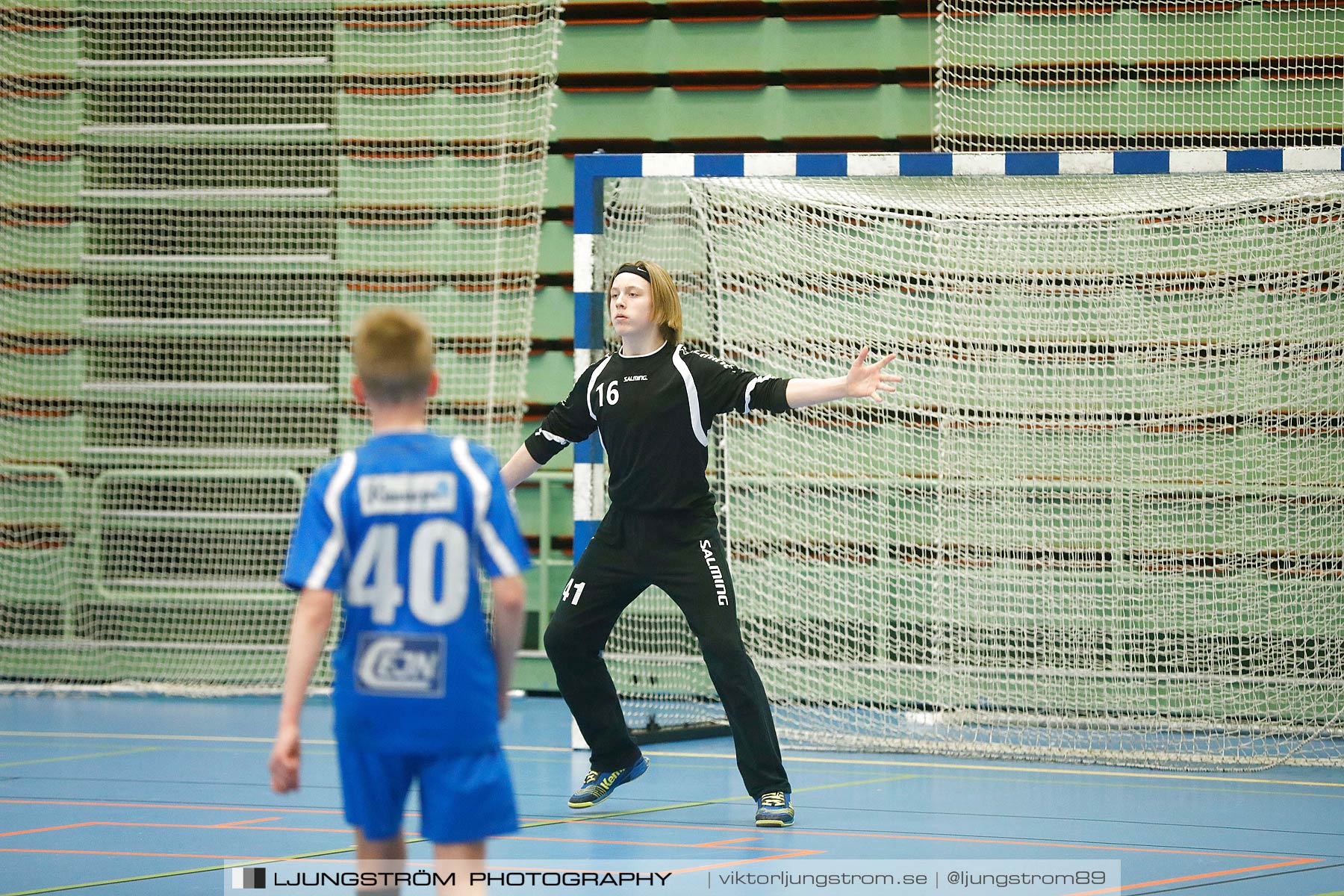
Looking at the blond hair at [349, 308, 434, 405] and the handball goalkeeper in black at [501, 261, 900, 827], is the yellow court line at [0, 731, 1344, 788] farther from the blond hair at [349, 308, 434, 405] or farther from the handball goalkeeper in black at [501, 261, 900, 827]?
the blond hair at [349, 308, 434, 405]

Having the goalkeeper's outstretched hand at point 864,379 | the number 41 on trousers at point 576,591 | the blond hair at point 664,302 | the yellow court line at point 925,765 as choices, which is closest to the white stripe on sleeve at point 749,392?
the blond hair at point 664,302

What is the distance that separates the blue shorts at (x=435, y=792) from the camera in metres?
2.94

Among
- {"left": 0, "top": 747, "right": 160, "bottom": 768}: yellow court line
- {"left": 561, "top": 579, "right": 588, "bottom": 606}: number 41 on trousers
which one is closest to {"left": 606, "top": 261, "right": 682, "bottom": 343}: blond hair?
{"left": 561, "top": 579, "right": 588, "bottom": 606}: number 41 on trousers

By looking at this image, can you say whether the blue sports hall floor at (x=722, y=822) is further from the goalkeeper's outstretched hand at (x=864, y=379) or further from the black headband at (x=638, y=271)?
the black headband at (x=638, y=271)

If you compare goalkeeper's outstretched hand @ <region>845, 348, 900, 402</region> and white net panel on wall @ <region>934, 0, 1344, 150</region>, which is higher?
white net panel on wall @ <region>934, 0, 1344, 150</region>

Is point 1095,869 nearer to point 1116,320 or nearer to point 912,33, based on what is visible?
point 1116,320

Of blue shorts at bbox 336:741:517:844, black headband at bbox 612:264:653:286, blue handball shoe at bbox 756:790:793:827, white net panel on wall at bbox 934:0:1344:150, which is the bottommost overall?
blue handball shoe at bbox 756:790:793:827

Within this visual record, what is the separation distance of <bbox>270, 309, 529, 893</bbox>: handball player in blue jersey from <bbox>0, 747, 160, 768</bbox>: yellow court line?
179 inches

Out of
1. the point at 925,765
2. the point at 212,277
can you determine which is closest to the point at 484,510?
the point at 925,765

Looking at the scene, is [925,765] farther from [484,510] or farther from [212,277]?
[212,277]

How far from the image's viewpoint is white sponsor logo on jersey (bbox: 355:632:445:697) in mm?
2961

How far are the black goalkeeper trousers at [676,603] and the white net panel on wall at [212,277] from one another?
3928 mm

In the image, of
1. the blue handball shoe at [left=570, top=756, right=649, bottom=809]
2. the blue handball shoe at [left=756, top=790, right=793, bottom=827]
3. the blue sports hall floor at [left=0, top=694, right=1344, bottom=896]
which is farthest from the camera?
the blue handball shoe at [left=570, top=756, right=649, bottom=809]

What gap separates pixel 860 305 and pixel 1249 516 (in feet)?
7.25
